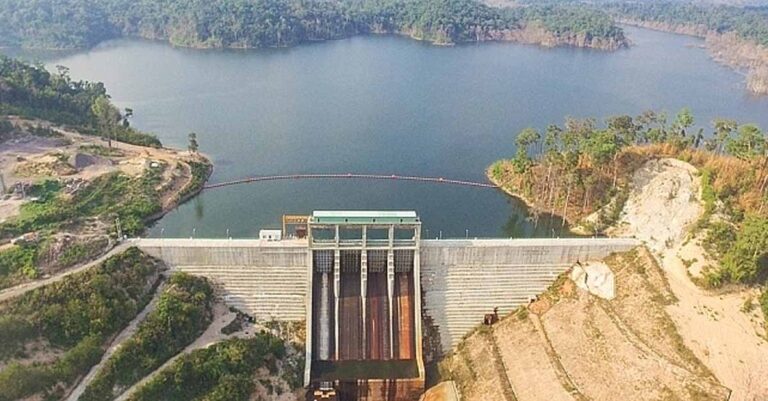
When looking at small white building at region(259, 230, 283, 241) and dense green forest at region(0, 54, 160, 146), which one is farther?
dense green forest at region(0, 54, 160, 146)

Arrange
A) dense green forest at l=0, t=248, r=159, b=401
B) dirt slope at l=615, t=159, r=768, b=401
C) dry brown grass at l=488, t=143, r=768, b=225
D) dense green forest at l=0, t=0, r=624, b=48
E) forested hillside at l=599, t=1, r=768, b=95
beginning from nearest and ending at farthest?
dense green forest at l=0, t=248, r=159, b=401, dirt slope at l=615, t=159, r=768, b=401, dry brown grass at l=488, t=143, r=768, b=225, forested hillside at l=599, t=1, r=768, b=95, dense green forest at l=0, t=0, r=624, b=48

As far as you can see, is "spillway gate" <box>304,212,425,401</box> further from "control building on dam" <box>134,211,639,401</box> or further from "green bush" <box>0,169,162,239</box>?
"green bush" <box>0,169,162,239</box>

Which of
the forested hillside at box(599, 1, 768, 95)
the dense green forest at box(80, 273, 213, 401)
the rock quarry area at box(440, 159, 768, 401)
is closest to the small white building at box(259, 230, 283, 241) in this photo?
the dense green forest at box(80, 273, 213, 401)

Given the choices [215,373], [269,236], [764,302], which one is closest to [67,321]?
[215,373]

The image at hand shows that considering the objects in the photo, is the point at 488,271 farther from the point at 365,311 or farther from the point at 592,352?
the point at 365,311

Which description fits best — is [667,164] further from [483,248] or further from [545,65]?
[545,65]

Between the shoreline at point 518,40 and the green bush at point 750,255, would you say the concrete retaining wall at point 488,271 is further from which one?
the shoreline at point 518,40
